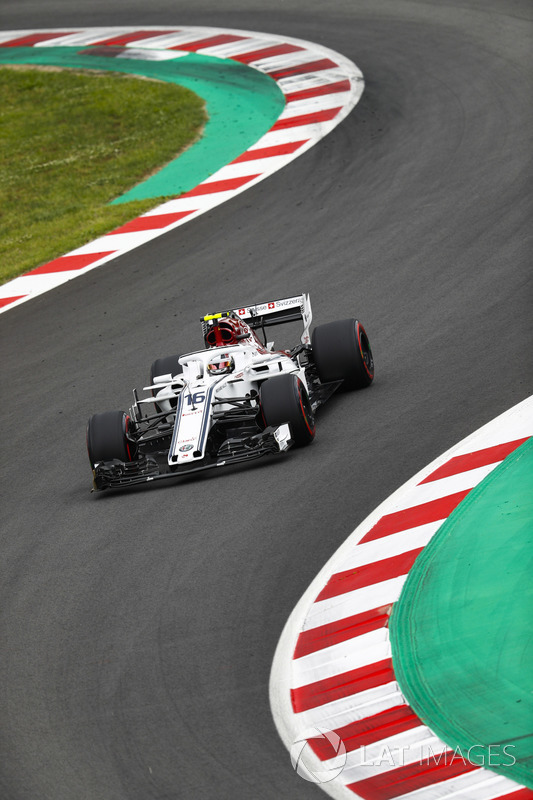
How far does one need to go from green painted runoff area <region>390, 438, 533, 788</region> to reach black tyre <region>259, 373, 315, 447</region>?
6.46 feet

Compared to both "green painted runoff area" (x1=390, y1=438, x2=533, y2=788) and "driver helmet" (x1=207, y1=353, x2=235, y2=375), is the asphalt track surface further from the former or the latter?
"driver helmet" (x1=207, y1=353, x2=235, y2=375)

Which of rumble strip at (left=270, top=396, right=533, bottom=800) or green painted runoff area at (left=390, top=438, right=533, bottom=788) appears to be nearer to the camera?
rumble strip at (left=270, top=396, right=533, bottom=800)

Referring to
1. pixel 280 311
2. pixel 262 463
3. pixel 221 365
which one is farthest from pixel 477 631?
pixel 280 311

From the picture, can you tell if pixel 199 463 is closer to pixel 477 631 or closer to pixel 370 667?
pixel 370 667

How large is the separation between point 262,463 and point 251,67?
49.8ft

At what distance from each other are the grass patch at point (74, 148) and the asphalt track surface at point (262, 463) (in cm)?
187

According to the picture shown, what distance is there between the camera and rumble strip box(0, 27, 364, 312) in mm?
16547

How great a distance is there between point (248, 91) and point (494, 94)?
513 cm

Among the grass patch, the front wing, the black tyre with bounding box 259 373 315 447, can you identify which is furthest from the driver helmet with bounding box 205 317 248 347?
the grass patch

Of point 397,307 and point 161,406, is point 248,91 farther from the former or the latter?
point 161,406

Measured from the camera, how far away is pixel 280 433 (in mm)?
9742

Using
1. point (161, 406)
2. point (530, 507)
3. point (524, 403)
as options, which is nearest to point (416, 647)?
point (530, 507)

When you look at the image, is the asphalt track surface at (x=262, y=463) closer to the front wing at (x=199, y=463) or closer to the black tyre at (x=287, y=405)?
the front wing at (x=199, y=463)

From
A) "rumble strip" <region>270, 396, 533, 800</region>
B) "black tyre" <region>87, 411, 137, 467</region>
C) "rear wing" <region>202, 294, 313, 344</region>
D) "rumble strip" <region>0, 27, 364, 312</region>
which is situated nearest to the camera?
"rumble strip" <region>270, 396, 533, 800</region>
